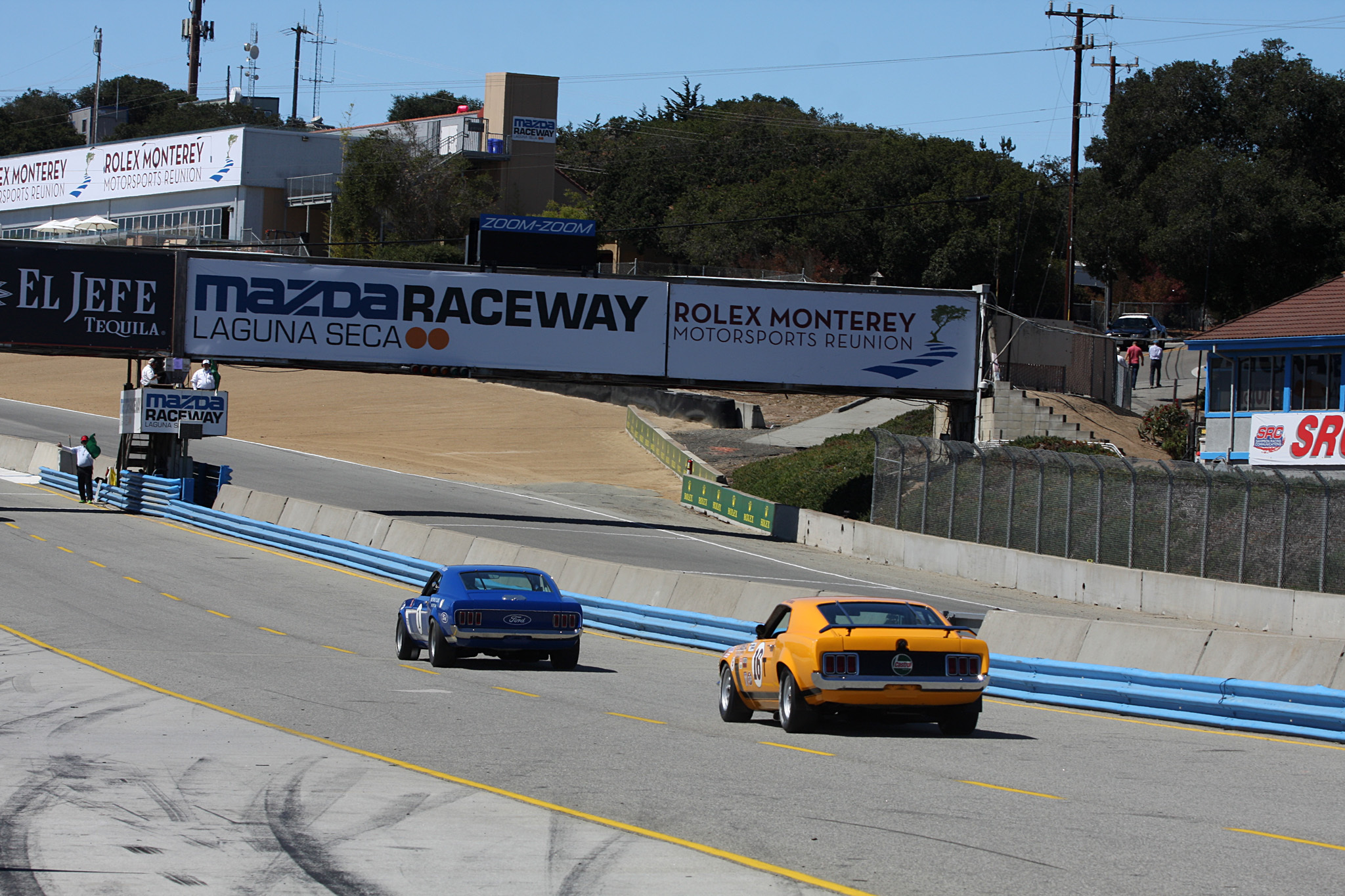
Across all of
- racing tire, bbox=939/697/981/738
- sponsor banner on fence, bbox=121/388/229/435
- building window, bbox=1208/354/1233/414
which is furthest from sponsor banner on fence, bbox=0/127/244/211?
racing tire, bbox=939/697/981/738

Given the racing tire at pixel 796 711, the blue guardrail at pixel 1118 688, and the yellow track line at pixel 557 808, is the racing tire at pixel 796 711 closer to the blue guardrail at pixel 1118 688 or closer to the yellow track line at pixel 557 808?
the yellow track line at pixel 557 808

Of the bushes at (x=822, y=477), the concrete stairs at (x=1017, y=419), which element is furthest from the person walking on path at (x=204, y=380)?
the concrete stairs at (x=1017, y=419)

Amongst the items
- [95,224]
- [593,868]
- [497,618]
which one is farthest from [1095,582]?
[95,224]

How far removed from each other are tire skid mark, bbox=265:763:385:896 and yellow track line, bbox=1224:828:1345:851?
5.32 m

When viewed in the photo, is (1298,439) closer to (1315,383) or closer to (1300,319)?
(1315,383)

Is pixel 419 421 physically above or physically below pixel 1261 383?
below

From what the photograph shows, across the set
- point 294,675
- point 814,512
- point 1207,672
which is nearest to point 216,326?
point 814,512

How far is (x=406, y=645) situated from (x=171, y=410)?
882 inches

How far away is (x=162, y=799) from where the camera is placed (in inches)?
369

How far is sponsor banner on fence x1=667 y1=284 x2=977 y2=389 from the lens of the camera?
40.6m

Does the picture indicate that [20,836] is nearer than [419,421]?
Yes

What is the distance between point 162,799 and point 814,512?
96.0ft

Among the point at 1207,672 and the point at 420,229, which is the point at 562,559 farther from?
the point at 420,229

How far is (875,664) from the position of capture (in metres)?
12.5
